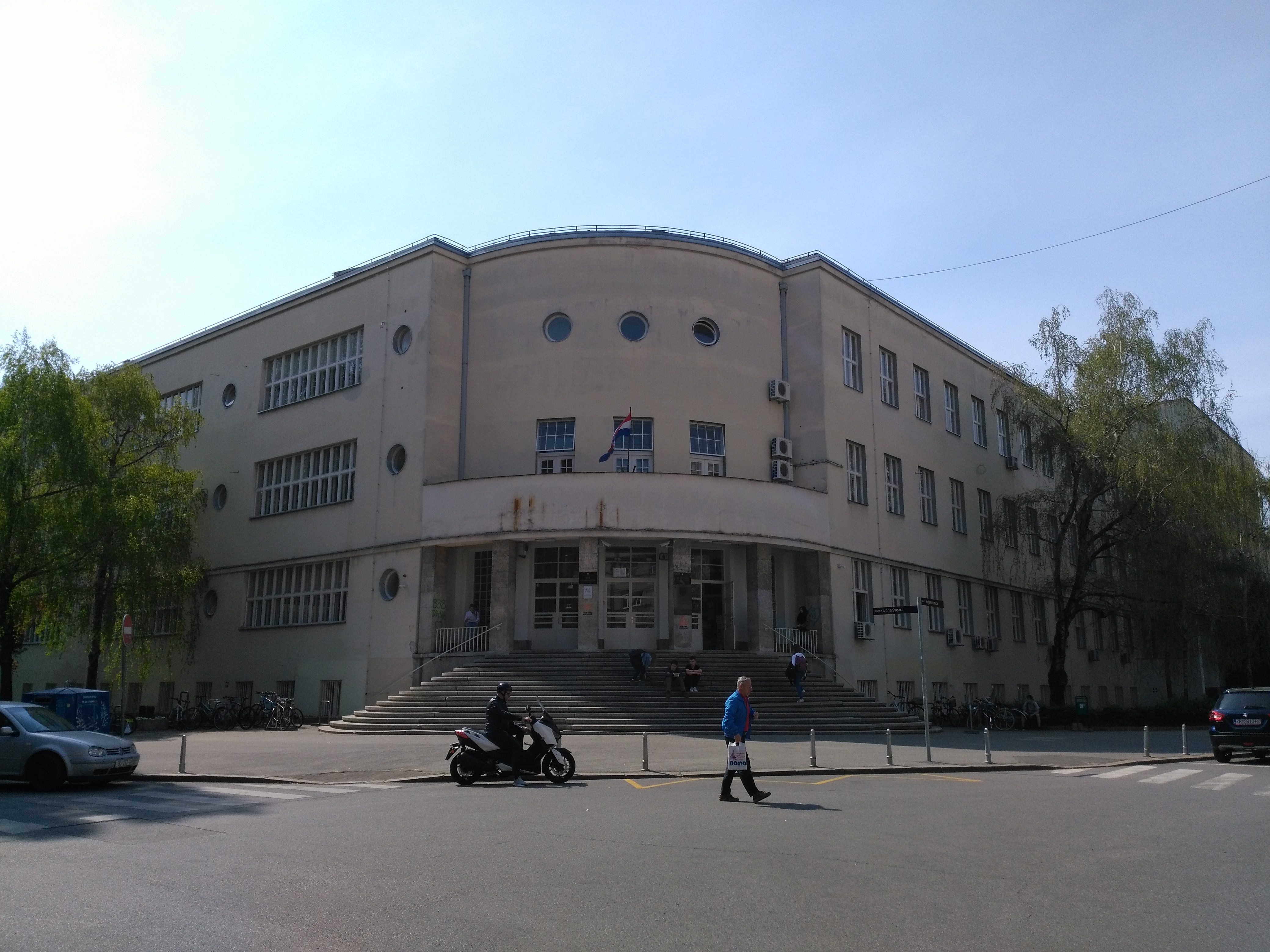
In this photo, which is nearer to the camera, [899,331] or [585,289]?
[585,289]

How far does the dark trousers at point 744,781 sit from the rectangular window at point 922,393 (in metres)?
28.4

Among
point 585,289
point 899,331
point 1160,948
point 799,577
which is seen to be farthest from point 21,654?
point 1160,948

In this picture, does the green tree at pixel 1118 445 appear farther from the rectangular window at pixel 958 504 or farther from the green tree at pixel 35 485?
the green tree at pixel 35 485

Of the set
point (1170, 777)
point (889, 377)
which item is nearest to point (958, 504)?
point (889, 377)

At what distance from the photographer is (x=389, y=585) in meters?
31.7

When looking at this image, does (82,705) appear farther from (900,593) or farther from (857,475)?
(900,593)

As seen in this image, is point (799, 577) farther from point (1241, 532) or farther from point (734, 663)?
point (1241, 532)

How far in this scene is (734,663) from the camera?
93.6ft

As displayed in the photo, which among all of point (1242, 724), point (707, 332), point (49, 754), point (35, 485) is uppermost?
point (707, 332)

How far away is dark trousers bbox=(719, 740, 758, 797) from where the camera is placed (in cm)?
1252

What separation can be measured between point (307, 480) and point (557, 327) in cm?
1077

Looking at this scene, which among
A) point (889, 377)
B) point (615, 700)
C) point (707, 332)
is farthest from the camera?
point (889, 377)

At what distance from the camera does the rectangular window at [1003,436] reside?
147ft

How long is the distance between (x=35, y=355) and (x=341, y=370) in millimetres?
9187
